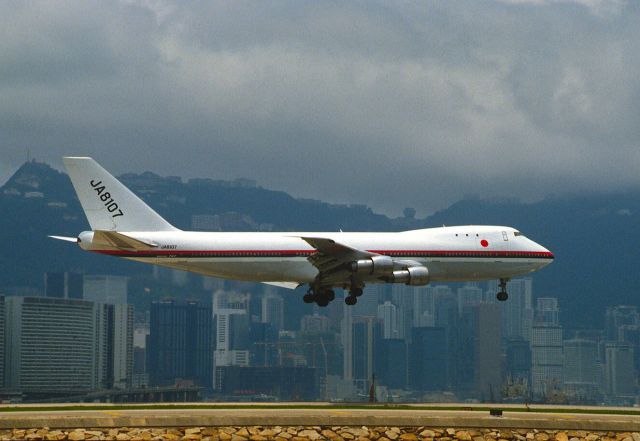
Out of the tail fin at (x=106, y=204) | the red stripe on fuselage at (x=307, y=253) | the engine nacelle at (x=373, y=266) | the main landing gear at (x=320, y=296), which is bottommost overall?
the main landing gear at (x=320, y=296)

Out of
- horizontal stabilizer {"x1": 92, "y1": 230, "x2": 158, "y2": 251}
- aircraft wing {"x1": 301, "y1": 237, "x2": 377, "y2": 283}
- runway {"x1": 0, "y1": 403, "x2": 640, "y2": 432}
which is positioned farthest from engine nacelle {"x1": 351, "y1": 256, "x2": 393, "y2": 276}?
runway {"x1": 0, "y1": 403, "x2": 640, "y2": 432}

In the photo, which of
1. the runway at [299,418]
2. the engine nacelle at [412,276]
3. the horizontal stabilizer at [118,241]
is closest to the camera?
the runway at [299,418]

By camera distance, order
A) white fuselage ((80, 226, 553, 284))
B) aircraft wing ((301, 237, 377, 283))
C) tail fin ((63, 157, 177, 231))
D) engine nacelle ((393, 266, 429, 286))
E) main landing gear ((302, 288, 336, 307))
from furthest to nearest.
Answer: main landing gear ((302, 288, 336, 307)), tail fin ((63, 157, 177, 231)), engine nacelle ((393, 266, 429, 286)), white fuselage ((80, 226, 553, 284)), aircraft wing ((301, 237, 377, 283))

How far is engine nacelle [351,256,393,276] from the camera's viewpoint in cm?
8512

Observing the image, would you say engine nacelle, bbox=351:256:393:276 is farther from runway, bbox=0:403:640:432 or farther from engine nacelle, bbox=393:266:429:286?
runway, bbox=0:403:640:432

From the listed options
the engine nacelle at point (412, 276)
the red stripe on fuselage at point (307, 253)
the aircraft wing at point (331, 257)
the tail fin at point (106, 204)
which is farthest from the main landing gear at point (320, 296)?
the tail fin at point (106, 204)

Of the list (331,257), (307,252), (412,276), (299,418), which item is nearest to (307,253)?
(307,252)

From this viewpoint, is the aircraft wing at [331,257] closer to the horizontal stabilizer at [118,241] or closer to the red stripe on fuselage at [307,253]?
the red stripe on fuselage at [307,253]

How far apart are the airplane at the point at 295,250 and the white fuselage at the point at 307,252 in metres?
0.07

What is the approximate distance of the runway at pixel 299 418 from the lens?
5922 cm

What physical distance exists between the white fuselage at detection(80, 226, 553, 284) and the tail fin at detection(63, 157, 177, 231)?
142cm

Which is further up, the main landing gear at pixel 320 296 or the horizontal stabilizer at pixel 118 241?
the horizontal stabilizer at pixel 118 241

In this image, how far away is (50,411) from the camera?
2559 inches

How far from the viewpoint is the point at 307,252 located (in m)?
87.8
